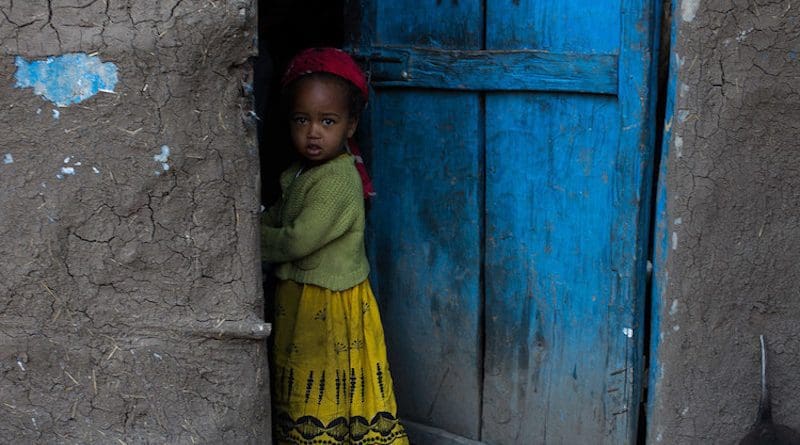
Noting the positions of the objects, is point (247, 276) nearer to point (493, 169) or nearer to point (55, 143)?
point (55, 143)

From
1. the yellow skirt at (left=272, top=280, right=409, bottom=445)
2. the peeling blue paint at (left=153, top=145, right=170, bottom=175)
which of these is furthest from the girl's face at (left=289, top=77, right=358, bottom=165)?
the peeling blue paint at (left=153, top=145, right=170, bottom=175)

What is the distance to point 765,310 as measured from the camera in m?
2.93

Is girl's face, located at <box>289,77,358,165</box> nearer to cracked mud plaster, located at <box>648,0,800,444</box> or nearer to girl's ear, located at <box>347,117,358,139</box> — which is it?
girl's ear, located at <box>347,117,358,139</box>

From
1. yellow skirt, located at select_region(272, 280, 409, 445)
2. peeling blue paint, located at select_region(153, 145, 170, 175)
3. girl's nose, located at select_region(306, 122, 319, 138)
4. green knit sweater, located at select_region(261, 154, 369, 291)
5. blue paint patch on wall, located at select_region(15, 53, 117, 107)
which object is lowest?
yellow skirt, located at select_region(272, 280, 409, 445)

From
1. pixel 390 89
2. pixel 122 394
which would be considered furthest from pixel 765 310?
pixel 122 394

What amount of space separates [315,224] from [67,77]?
34.0 inches

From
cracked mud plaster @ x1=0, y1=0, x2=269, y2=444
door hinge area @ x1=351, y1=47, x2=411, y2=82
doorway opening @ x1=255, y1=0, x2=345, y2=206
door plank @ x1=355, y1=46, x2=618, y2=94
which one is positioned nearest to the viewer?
cracked mud plaster @ x1=0, y1=0, x2=269, y2=444

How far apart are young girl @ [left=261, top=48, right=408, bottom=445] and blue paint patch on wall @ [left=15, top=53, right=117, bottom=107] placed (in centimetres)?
77

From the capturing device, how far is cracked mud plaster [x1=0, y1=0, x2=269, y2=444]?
2.46 m

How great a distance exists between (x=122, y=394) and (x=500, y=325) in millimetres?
1261

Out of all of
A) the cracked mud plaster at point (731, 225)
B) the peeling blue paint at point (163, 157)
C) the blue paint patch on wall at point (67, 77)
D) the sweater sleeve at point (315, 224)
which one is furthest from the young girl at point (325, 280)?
the cracked mud plaster at point (731, 225)

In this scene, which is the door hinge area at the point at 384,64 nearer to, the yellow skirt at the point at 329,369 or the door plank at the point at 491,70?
the door plank at the point at 491,70

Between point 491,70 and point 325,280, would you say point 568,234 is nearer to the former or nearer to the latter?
point 491,70

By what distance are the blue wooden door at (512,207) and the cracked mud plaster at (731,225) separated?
0.15 m
